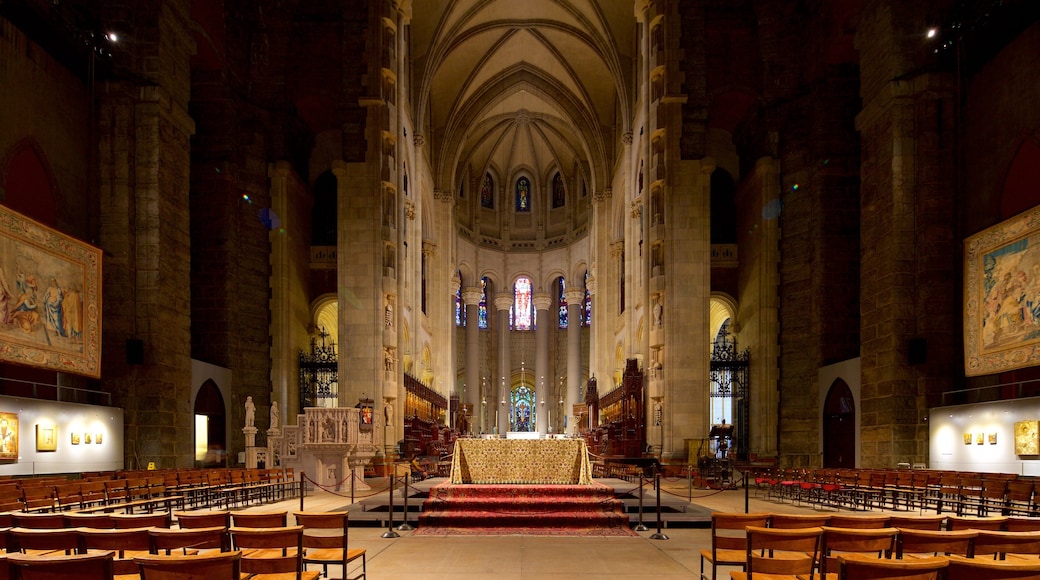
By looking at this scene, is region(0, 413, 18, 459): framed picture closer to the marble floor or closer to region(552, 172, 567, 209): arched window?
the marble floor

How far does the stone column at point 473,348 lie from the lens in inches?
1790

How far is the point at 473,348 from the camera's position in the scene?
46219mm

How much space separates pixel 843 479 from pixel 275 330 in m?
17.5

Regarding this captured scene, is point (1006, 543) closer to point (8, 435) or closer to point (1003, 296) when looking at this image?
point (1003, 296)

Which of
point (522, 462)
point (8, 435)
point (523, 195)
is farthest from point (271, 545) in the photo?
point (523, 195)

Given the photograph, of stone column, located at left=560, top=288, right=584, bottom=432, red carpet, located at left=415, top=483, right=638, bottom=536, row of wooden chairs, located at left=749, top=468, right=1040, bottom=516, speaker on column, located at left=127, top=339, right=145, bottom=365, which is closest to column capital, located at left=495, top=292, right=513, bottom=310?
stone column, located at left=560, top=288, right=584, bottom=432

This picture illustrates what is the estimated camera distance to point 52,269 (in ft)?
45.7

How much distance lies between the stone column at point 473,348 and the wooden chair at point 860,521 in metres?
39.3

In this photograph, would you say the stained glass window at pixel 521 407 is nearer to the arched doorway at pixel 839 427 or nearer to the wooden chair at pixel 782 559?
the arched doorway at pixel 839 427

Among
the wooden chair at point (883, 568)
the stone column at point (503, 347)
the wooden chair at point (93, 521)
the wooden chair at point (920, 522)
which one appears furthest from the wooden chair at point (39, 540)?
the stone column at point (503, 347)

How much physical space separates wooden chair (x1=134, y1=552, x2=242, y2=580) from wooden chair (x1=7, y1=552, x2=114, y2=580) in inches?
7.9

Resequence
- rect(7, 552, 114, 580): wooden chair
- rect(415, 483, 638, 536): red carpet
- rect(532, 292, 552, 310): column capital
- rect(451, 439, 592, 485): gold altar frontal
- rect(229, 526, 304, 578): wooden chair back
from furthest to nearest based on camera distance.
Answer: rect(532, 292, 552, 310): column capital
rect(451, 439, 592, 485): gold altar frontal
rect(415, 483, 638, 536): red carpet
rect(229, 526, 304, 578): wooden chair back
rect(7, 552, 114, 580): wooden chair

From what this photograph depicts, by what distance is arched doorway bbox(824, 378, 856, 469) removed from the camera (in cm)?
2006

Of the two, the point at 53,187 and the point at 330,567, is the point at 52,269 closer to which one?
the point at 53,187
